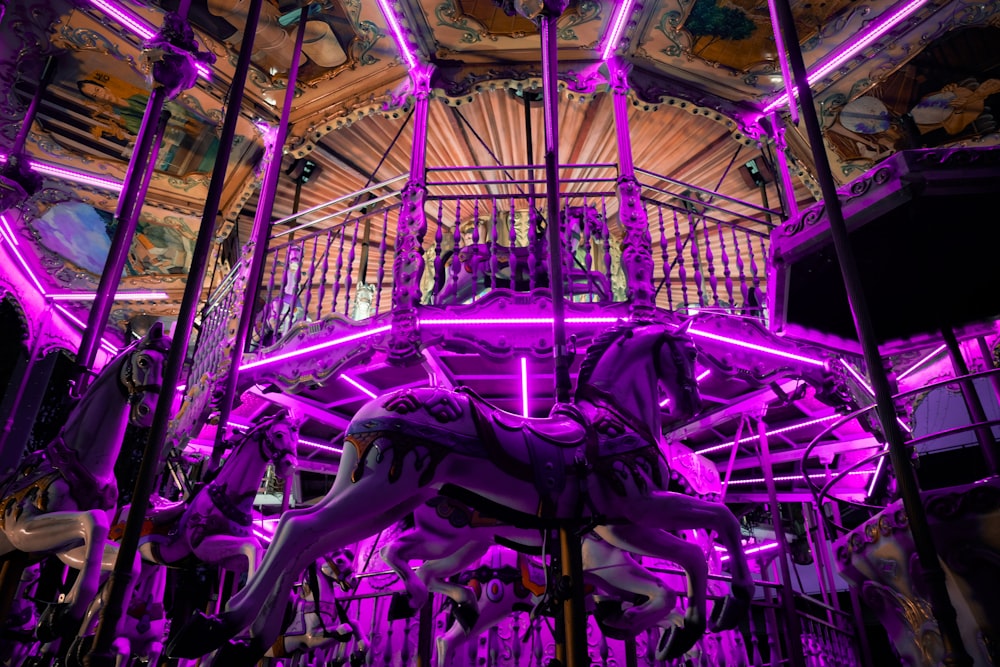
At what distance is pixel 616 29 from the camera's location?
23.1 feet

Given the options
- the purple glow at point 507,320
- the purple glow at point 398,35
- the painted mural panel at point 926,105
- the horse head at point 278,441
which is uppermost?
the purple glow at point 398,35

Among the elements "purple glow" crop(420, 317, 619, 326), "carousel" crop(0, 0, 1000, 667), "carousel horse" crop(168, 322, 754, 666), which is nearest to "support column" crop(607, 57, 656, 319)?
"carousel" crop(0, 0, 1000, 667)

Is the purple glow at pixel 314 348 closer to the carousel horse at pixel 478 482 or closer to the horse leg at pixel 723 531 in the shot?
the carousel horse at pixel 478 482

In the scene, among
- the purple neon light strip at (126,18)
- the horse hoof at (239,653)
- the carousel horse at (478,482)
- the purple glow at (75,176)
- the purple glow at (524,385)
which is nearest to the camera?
the horse hoof at (239,653)

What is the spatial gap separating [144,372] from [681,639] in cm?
342

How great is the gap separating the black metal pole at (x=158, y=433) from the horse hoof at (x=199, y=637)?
47 centimetres

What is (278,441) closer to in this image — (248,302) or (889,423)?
(248,302)

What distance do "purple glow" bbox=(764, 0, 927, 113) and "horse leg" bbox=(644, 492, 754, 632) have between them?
5317 millimetres

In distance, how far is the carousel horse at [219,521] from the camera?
433cm

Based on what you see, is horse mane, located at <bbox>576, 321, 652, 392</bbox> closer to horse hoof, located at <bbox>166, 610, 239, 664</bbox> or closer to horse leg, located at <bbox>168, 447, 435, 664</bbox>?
horse leg, located at <bbox>168, 447, 435, 664</bbox>

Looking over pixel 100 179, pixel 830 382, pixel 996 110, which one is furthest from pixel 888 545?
pixel 100 179

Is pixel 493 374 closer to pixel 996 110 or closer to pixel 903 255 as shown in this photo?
pixel 903 255

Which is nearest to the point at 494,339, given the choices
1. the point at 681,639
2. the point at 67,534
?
the point at 681,639

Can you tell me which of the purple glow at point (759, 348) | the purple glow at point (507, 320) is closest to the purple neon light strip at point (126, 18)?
the purple glow at point (507, 320)
